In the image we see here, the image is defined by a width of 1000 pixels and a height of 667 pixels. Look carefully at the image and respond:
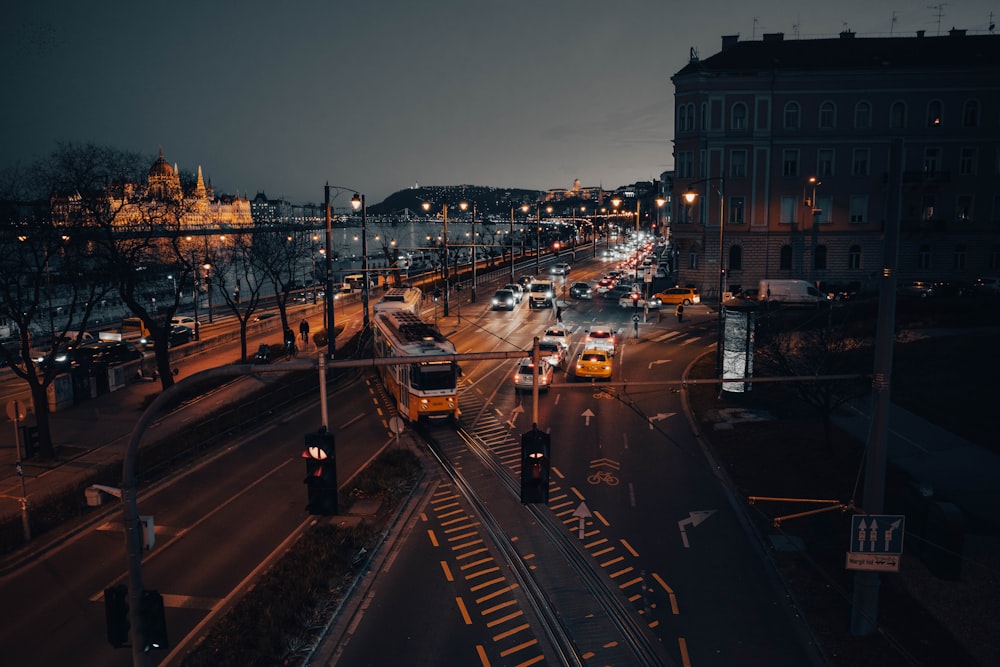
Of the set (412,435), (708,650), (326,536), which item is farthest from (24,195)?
(708,650)

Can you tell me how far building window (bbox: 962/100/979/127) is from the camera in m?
57.7

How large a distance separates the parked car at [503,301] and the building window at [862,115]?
33596 millimetres

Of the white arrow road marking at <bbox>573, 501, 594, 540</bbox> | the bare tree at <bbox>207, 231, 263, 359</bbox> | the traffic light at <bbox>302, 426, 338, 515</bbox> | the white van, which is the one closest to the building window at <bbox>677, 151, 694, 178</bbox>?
the white van

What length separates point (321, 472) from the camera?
991cm

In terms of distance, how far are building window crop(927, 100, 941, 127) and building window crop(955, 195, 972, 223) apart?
6943mm

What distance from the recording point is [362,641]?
14.4 m

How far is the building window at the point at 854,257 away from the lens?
61188 mm

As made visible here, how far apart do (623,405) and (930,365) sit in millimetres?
14794

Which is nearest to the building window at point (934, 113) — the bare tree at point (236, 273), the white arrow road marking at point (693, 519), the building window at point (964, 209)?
the building window at point (964, 209)

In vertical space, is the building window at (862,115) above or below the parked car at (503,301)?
above

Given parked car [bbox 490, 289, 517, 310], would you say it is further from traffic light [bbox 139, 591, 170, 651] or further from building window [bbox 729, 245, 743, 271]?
traffic light [bbox 139, 591, 170, 651]

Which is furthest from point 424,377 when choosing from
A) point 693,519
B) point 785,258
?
point 785,258

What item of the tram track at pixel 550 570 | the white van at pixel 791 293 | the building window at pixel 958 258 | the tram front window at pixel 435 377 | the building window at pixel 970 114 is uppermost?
the building window at pixel 970 114

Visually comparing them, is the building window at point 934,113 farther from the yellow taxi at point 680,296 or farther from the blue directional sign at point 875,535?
the blue directional sign at point 875,535
